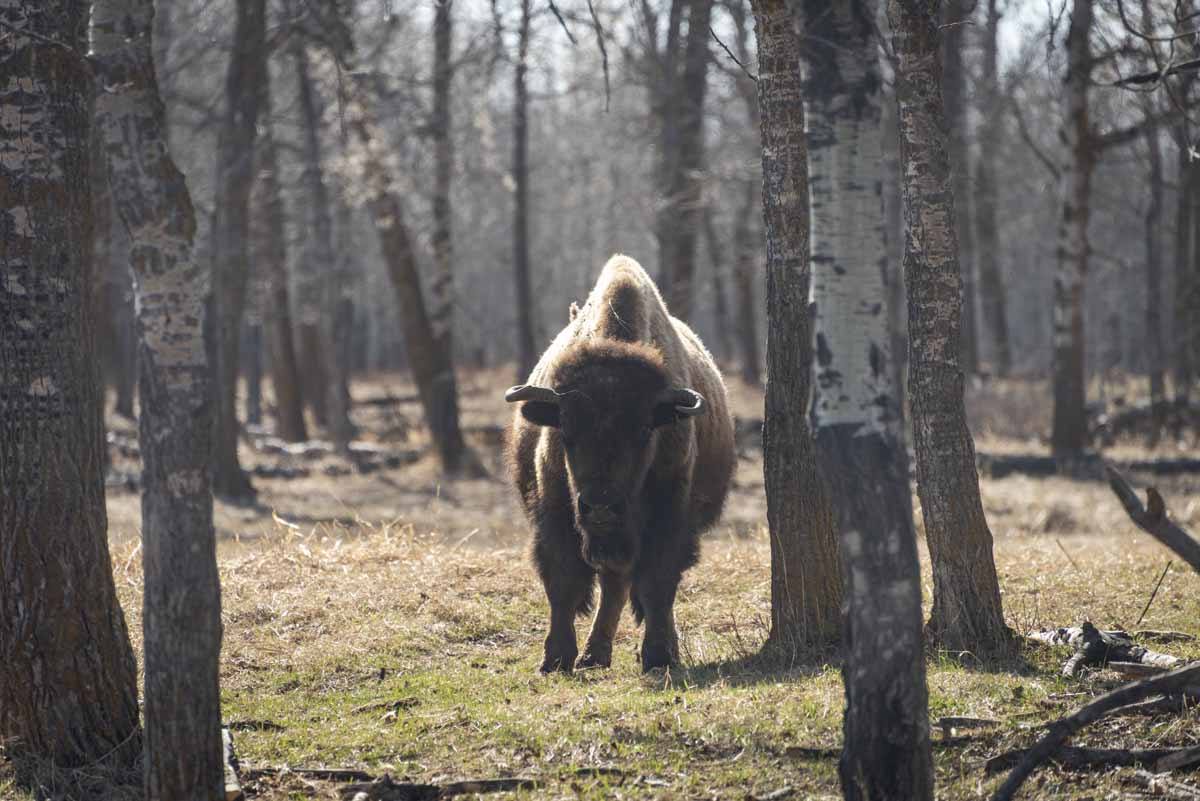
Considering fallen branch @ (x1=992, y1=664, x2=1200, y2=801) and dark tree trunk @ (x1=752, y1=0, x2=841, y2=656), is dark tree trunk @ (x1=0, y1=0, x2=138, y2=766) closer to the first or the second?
dark tree trunk @ (x1=752, y1=0, x2=841, y2=656)

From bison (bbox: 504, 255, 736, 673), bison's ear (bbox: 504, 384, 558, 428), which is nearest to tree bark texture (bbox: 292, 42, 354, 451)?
bison (bbox: 504, 255, 736, 673)

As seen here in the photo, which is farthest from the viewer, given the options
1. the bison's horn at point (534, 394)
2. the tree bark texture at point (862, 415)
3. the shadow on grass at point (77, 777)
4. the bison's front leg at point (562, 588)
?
the bison's front leg at point (562, 588)

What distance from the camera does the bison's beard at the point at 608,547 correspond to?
23.1 ft

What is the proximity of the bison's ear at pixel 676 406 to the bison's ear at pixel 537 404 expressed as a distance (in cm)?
61

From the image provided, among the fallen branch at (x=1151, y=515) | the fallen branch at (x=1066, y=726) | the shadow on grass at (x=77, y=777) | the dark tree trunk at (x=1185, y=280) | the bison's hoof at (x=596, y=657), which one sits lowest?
the bison's hoof at (x=596, y=657)

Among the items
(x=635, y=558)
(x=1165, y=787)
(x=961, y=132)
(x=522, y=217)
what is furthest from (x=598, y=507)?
(x=522, y=217)

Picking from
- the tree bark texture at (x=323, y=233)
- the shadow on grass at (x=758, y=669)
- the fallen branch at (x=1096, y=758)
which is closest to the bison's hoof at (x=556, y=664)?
the shadow on grass at (x=758, y=669)

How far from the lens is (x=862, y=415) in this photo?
13.6 ft

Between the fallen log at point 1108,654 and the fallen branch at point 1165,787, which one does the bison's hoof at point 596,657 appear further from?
the fallen branch at point 1165,787

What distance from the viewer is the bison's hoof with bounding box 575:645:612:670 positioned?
25.0 ft

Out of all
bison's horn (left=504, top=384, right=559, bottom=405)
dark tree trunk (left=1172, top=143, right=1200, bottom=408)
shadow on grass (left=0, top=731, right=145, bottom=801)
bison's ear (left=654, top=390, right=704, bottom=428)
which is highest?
dark tree trunk (left=1172, top=143, right=1200, bottom=408)

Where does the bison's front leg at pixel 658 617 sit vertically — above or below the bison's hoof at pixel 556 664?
above

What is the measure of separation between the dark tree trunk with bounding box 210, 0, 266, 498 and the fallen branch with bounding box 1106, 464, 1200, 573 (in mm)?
13017

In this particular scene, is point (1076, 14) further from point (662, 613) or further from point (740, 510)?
point (662, 613)
